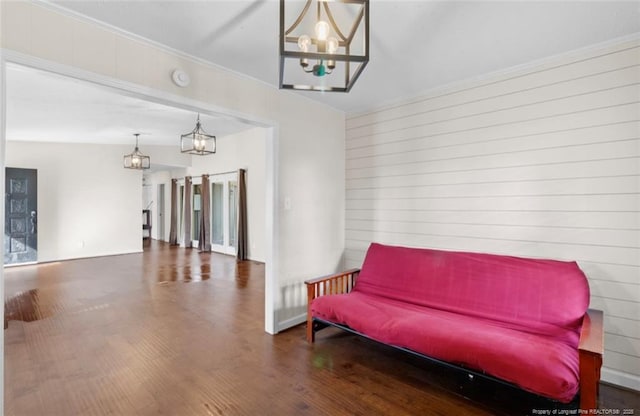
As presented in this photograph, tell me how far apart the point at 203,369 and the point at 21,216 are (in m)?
6.63

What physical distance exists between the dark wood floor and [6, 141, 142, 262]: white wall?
132 inches

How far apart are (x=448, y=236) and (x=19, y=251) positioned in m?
8.14

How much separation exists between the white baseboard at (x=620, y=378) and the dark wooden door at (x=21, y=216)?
9194 millimetres

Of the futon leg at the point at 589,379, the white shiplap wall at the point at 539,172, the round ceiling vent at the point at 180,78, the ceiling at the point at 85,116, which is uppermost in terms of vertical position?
the ceiling at the point at 85,116

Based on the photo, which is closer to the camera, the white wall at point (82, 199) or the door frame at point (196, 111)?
the door frame at point (196, 111)

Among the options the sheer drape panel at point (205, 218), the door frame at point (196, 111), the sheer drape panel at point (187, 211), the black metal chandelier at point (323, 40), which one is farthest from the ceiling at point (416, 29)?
the sheer drape panel at point (187, 211)

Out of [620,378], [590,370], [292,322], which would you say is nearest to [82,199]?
[292,322]

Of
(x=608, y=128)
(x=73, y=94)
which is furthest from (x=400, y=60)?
(x=73, y=94)

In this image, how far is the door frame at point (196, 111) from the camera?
176cm

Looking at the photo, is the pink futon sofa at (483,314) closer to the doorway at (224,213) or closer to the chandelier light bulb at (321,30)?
the chandelier light bulb at (321,30)

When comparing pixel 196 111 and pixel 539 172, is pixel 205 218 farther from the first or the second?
pixel 539 172

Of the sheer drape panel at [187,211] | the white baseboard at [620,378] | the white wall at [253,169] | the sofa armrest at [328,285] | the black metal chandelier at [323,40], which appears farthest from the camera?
the sheer drape panel at [187,211]

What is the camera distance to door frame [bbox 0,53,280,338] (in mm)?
1765

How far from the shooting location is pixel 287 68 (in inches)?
108
